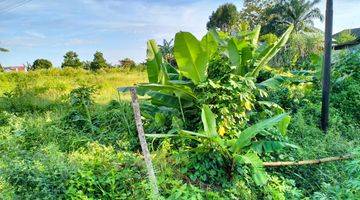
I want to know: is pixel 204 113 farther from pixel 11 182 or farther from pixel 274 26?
pixel 274 26

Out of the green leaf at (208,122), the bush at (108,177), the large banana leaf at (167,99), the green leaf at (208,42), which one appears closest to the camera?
the bush at (108,177)

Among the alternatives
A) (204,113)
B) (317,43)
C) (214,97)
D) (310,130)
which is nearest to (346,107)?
(310,130)

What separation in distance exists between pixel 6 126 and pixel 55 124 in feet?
2.23

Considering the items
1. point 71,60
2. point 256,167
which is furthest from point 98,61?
point 256,167

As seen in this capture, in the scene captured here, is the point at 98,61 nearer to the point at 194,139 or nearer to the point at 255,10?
the point at 255,10

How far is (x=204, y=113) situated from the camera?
3.84m

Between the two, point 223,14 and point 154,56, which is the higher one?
point 223,14

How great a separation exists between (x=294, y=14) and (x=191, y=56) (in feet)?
80.1

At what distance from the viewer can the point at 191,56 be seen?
4395mm

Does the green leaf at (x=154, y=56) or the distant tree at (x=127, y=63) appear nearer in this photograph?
the green leaf at (x=154, y=56)

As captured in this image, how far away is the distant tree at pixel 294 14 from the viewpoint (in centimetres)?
2622

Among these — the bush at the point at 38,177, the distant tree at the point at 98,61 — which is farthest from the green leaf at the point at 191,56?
the distant tree at the point at 98,61

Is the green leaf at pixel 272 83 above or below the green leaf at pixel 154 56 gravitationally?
below

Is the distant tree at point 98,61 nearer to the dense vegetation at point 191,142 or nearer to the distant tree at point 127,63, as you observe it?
the distant tree at point 127,63
